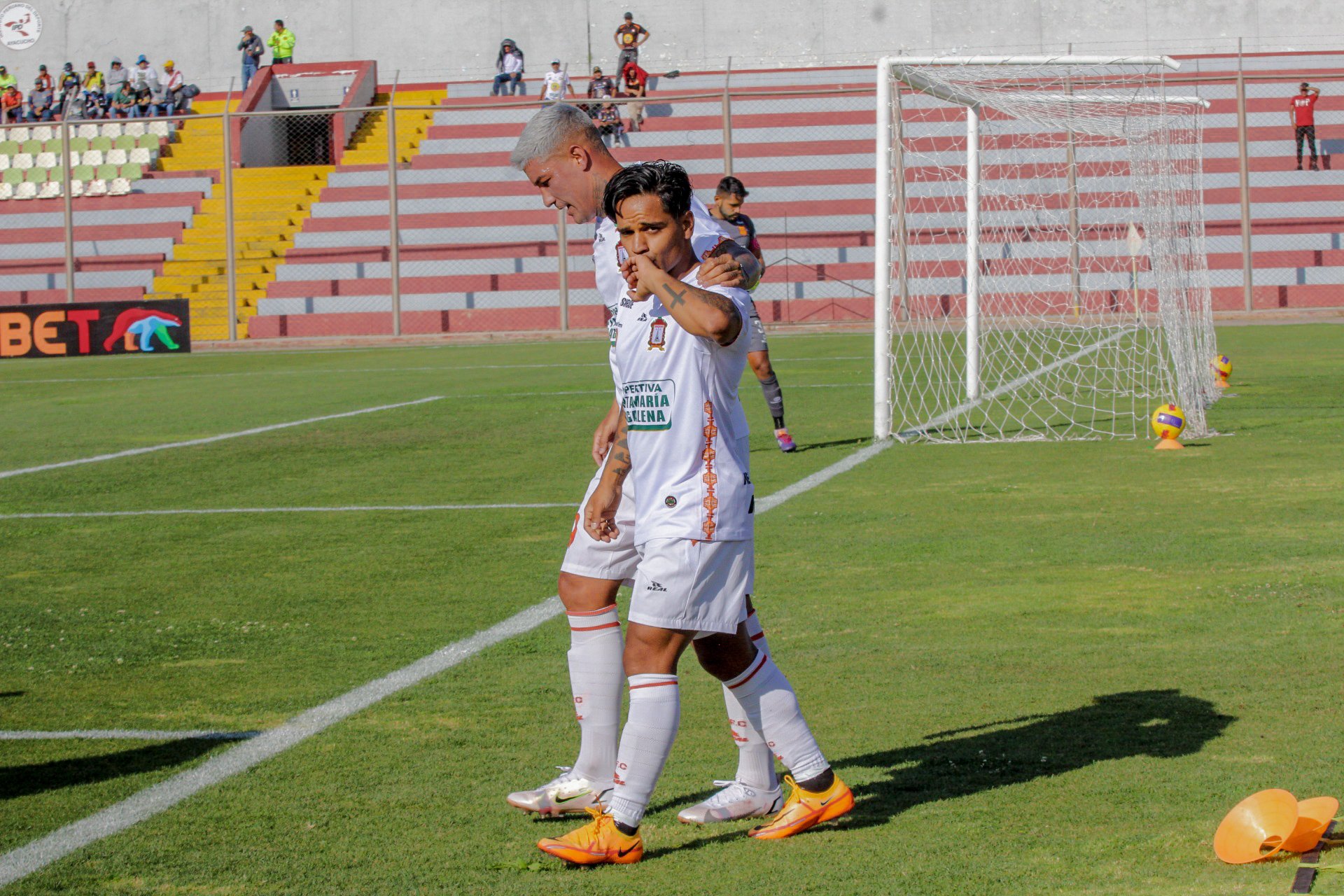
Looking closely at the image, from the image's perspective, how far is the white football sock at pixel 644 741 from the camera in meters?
3.46

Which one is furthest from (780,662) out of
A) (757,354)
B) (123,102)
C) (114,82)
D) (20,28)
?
(20,28)

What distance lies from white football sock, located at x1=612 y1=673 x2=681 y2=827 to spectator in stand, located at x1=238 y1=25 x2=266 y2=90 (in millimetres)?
34841

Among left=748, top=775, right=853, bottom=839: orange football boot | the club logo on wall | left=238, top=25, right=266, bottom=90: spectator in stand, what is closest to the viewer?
left=748, top=775, right=853, bottom=839: orange football boot

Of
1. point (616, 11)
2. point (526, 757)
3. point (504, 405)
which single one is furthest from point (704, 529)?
point (616, 11)

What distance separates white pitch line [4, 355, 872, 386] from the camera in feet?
66.8

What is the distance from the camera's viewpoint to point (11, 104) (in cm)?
3581

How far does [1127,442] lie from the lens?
11477 mm

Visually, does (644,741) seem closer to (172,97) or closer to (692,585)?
(692,585)

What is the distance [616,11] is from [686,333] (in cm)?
3582

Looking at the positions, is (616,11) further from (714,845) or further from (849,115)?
(714,845)

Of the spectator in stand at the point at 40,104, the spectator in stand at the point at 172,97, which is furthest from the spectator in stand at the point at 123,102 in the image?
the spectator in stand at the point at 40,104

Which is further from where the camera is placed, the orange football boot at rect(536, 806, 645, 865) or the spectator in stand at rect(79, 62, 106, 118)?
the spectator in stand at rect(79, 62, 106, 118)

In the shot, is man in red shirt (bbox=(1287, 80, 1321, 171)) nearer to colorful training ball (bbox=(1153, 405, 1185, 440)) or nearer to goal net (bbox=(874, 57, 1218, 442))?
goal net (bbox=(874, 57, 1218, 442))

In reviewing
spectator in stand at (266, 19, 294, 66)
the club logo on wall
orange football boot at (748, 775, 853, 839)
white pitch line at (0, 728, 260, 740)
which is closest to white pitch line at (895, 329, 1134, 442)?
white pitch line at (0, 728, 260, 740)
